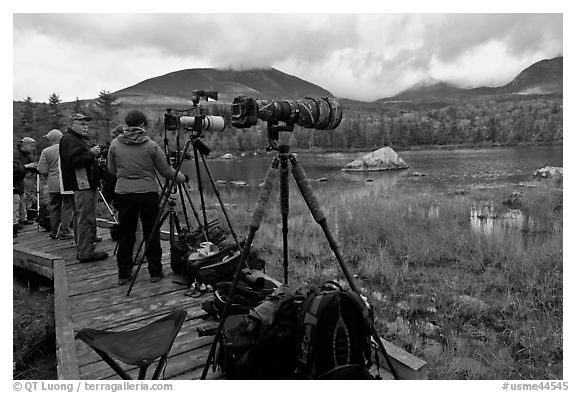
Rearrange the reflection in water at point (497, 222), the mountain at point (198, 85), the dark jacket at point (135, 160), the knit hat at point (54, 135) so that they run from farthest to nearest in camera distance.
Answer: the mountain at point (198, 85), the reflection in water at point (497, 222), the knit hat at point (54, 135), the dark jacket at point (135, 160)

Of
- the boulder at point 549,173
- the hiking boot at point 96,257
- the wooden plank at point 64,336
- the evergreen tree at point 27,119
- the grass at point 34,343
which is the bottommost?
the grass at point 34,343

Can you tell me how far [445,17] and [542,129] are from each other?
2376 inches

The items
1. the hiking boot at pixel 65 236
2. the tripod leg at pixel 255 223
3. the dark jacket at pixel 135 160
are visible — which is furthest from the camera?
the hiking boot at pixel 65 236

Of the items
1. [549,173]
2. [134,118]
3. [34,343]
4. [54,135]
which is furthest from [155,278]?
[549,173]

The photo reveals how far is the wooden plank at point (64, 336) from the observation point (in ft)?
8.55

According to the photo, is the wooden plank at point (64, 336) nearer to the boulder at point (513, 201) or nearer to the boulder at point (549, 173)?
the boulder at point (513, 201)

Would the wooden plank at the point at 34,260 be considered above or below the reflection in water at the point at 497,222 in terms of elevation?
above

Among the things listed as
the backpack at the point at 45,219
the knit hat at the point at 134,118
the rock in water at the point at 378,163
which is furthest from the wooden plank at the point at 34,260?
the rock in water at the point at 378,163

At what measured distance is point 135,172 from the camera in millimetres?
3934

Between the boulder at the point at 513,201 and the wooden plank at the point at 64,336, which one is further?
the boulder at the point at 513,201

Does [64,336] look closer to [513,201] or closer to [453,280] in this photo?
[453,280]

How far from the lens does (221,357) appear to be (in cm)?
255

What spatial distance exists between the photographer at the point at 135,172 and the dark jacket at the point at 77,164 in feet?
3.48
